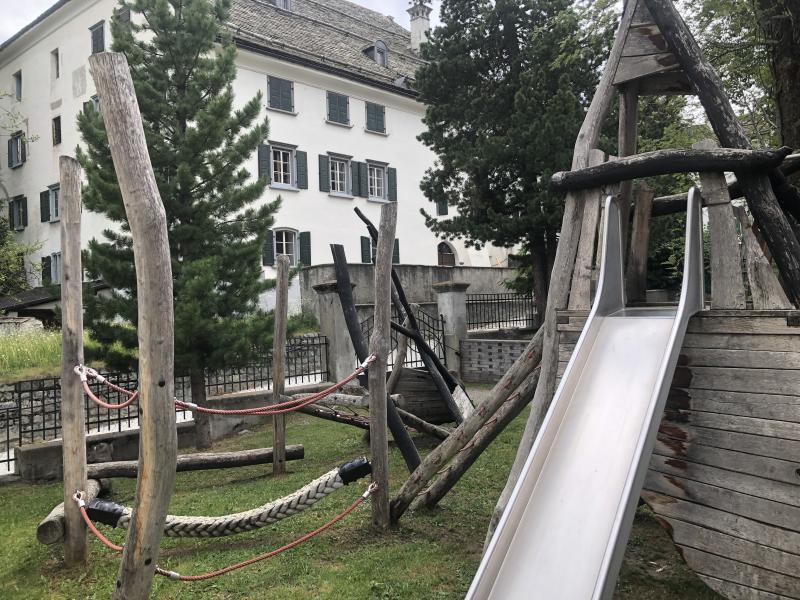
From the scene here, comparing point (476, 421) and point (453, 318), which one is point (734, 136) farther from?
→ point (453, 318)

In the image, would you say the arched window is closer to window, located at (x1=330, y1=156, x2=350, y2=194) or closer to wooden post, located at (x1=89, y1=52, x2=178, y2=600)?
window, located at (x1=330, y1=156, x2=350, y2=194)

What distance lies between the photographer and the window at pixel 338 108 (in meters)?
23.6

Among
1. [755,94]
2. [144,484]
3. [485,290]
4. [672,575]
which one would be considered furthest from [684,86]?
[485,290]

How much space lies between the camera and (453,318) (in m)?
14.4

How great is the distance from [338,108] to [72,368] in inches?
826

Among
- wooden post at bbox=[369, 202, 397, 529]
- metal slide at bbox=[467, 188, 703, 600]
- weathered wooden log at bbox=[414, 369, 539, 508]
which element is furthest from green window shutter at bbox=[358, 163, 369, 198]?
metal slide at bbox=[467, 188, 703, 600]

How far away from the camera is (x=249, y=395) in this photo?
10.4m

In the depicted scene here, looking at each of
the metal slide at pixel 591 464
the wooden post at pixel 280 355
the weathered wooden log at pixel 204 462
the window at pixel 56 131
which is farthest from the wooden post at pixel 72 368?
the window at pixel 56 131

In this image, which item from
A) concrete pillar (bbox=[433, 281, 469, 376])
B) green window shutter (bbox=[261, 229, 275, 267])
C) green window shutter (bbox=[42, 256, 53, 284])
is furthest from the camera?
green window shutter (bbox=[42, 256, 53, 284])

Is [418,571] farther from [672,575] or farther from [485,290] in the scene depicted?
[485,290]

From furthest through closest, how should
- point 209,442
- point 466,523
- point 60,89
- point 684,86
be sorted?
point 60,89
point 209,442
point 466,523
point 684,86

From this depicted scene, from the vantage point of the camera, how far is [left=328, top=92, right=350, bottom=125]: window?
2358 cm

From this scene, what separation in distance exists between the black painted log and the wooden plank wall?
251 cm

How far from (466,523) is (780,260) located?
2961 millimetres
